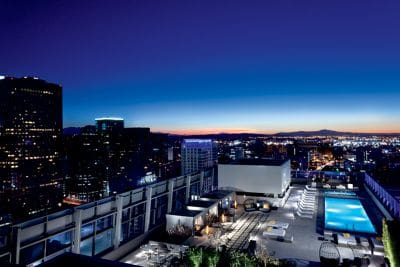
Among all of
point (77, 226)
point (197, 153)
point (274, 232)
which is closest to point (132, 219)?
point (77, 226)

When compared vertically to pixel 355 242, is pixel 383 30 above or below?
above

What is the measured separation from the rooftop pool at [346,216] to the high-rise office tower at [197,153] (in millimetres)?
65829

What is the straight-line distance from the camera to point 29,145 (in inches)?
2721

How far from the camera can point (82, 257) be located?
475 centimetres

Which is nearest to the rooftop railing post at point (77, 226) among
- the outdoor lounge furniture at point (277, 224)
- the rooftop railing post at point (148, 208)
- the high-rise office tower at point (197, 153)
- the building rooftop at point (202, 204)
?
the rooftop railing post at point (148, 208)

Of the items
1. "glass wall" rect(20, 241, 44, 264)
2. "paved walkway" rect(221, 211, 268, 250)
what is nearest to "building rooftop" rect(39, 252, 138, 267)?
"glass wall" rect(20, 241, 44, 264)

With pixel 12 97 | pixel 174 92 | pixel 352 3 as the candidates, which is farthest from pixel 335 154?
pixel 12 97

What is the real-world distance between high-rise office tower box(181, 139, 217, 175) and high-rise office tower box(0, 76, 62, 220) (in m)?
32.8

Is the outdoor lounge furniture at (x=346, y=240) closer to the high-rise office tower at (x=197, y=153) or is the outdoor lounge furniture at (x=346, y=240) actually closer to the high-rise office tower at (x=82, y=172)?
the high-rise office tower at (x=82, y=172)

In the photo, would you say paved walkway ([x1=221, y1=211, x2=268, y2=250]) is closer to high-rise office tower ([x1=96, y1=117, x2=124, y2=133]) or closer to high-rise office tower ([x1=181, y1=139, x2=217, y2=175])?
high-rise office tower ([x1=181, y1=139, x2=217, y2=175])

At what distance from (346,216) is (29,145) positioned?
70772 mm

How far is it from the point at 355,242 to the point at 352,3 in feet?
34.3

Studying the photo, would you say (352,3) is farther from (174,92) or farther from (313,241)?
(174,92)

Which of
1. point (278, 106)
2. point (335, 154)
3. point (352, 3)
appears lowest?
point (335, 154)
